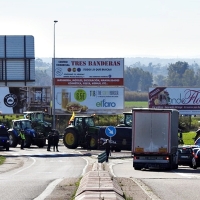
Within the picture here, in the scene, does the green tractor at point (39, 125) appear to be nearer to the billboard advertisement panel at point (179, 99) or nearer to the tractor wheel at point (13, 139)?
the tractor wheel at point (13, 139)

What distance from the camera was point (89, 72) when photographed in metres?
79.9

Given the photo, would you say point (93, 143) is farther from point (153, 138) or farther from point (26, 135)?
point (153, 138)

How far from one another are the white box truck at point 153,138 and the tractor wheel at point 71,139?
74.3ft

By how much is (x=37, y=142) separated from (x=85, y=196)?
4653 centimetres

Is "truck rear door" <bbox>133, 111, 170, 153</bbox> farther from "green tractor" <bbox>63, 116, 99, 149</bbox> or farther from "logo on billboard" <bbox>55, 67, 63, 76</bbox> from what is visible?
"logo on billboard" <bbox>55, 67, 63, 76</bbox>

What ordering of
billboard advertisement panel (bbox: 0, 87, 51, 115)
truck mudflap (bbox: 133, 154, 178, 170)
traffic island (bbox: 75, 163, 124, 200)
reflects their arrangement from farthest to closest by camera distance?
1. billboard advertisement panel (bbox: 0, 87, 51, 115)
2. truck mudflap (bbox: 133, 154, 178, 170)
3. traffic island (bbox: 75, 163, 124, 200)

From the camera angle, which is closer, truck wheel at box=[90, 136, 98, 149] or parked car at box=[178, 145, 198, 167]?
parked car at box=[178, 145, 198, 167]

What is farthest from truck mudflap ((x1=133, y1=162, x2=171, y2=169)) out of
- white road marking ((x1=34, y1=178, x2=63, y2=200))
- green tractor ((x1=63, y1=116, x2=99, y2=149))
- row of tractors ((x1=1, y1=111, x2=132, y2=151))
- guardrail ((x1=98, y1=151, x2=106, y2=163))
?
green tractor ((x1=63, y1=116, x2=99, y2=149))

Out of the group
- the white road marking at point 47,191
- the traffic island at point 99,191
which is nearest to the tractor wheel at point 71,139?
the white road marking at point 47,191

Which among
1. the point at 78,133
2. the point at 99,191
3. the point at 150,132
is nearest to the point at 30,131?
the point at 78,133

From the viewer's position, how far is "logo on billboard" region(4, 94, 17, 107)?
78562mm

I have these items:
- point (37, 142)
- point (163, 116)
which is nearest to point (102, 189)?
point (163, 116)

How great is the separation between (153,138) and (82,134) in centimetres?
2306

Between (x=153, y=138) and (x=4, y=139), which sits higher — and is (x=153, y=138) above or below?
above
